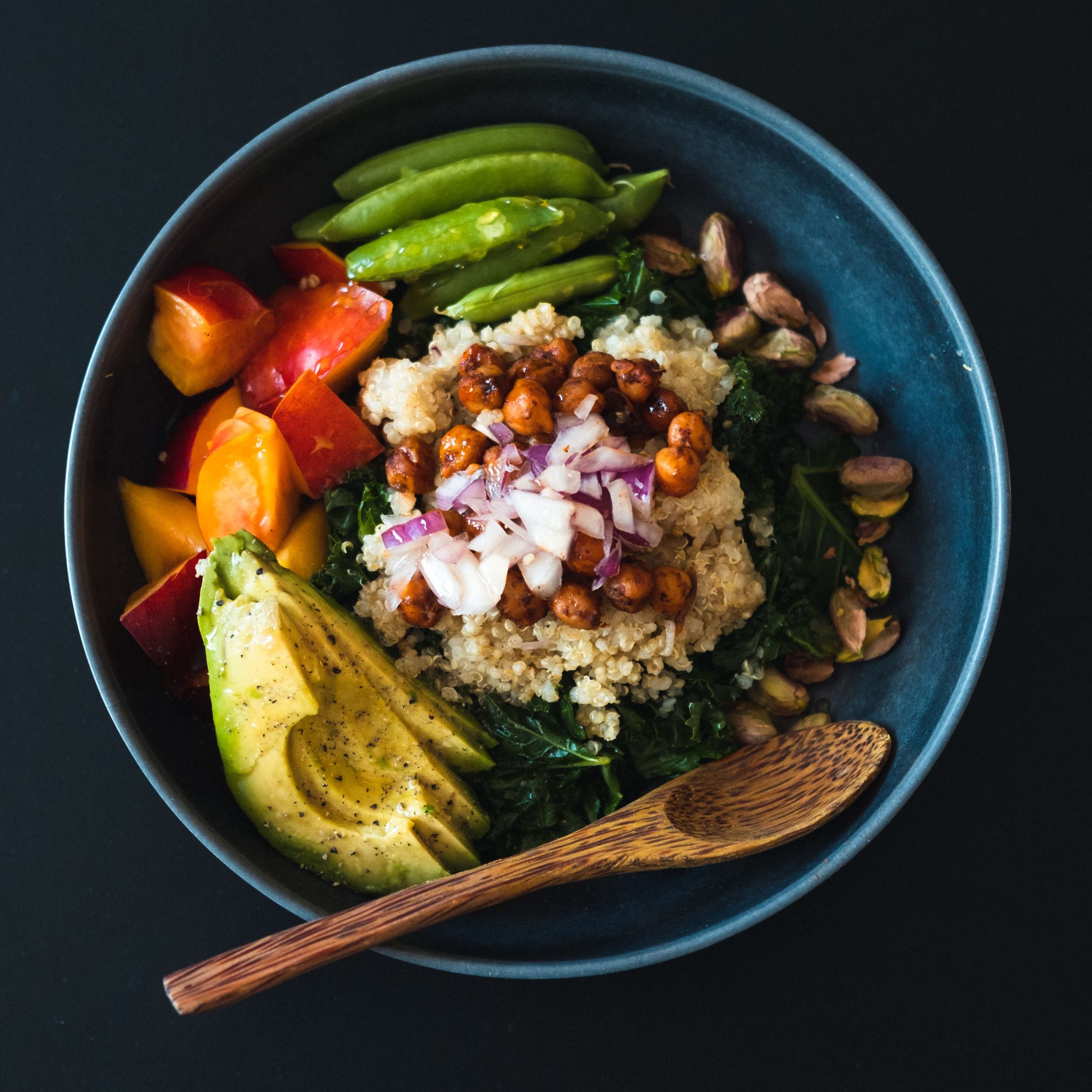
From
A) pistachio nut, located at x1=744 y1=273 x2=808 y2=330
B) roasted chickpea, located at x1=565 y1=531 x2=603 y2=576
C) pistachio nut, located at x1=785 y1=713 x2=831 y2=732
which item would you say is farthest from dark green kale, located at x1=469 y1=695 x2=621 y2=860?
pistachio nut, located at x1=744 y1=273 x2=808 y2=330

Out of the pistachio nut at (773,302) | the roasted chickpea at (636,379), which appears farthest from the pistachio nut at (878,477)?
the roasted chickpea at (636,379)

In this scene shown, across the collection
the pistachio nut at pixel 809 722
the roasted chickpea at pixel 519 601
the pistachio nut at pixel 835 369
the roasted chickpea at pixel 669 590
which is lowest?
the pistachio nut at pixel 809 722

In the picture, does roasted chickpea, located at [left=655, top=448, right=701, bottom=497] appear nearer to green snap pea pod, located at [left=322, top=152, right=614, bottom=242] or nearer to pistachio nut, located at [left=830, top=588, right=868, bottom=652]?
pistachio nut, located at [left=830, top=588, right=868, bottom=652]

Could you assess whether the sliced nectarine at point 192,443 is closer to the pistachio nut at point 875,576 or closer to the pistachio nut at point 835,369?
the pistachio nut at point 835,369

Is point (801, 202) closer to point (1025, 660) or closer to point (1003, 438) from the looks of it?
point (1003, 438)

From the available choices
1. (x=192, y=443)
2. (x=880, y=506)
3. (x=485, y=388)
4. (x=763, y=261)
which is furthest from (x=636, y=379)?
(x=192, y=443)

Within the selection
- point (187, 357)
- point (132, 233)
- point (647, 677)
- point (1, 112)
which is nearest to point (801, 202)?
point (647, 677)
